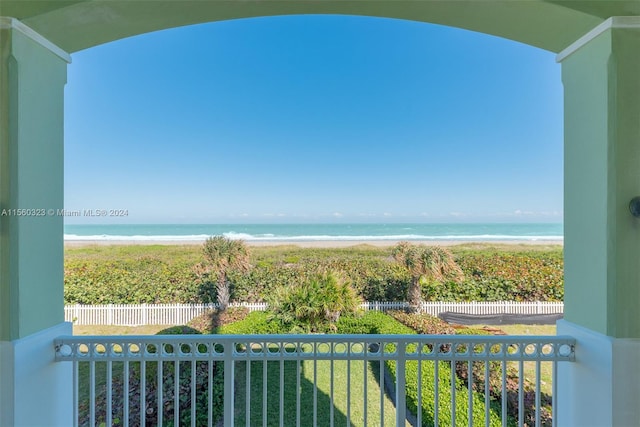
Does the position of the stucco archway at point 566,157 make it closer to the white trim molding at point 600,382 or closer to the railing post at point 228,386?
the white trim molding at point 600,382

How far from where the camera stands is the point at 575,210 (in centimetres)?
154

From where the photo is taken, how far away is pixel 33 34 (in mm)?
1426

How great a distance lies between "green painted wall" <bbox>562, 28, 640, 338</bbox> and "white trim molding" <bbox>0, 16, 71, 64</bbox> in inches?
116

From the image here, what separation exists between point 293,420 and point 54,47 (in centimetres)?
312

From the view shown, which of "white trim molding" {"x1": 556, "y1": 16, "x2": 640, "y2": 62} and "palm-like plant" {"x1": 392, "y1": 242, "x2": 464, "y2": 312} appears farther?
"palm-like plant" {"x1": 392, "y1": 242, "x2": 464, "y2": 312}

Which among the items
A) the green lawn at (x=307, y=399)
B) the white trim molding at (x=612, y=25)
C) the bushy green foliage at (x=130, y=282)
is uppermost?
the white trim molding at (x=612, y=25)

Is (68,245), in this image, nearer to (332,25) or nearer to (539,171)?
(332,25)

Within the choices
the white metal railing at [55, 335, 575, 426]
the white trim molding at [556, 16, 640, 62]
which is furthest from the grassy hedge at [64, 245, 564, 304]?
the white trim molding at [556, 16, 640, 62]

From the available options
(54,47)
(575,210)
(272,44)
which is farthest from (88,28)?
(575,210)

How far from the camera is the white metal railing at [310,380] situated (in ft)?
4.71

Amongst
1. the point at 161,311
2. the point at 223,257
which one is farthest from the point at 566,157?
the point at 161,311

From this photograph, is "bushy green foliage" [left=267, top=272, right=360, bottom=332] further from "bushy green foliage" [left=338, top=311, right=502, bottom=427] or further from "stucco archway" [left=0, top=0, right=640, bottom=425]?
"stucco archway" [left=0, top=0, right=640, bottom=425]

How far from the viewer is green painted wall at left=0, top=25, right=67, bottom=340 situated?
1.33 metres

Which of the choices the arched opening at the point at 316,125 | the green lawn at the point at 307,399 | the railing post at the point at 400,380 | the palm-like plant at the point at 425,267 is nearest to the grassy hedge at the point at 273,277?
the palm-like plant at the point at 425,267
